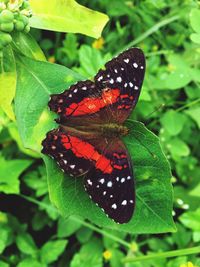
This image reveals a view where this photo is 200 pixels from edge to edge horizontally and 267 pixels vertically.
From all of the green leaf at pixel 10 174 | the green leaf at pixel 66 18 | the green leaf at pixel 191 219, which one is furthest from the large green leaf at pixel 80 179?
the green leaf at pixel 191 219

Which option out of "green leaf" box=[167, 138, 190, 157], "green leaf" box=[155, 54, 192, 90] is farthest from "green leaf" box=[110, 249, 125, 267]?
"green leaf" box=[155, 54, 192, 90]

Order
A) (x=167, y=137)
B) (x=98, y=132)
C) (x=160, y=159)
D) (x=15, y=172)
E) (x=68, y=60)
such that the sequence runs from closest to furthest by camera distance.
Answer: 1. (x=160, y=159)
2. (x=98, y=132)
3. (x=15, y=172)
4. (x=167, y=137)
5. (x=68, y=60)

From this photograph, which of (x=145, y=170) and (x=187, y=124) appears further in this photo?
(x=187, y=124)

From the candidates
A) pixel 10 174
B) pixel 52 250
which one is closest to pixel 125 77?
pixel 10 174

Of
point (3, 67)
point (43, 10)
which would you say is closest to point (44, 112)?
point (3, 67)

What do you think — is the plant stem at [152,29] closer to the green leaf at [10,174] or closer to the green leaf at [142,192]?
the green leaf at [10,174]

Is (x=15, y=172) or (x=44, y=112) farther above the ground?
(x=44, y=112)

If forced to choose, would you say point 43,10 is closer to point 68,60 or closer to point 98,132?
point 98,132

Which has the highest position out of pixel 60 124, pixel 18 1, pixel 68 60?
pixel 18 1

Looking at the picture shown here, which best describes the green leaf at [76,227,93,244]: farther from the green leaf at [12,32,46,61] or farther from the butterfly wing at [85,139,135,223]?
the green leaf at [12,32,46,61]
